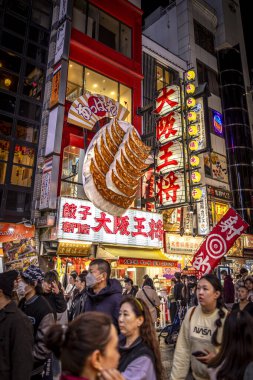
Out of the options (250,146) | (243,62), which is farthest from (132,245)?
(243,62)

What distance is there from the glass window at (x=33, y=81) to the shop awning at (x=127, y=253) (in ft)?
28.1

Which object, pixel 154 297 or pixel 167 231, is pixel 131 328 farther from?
pixel 167 231

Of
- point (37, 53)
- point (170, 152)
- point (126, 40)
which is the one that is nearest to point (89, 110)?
point (170, 152)

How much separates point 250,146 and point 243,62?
31.0 feet

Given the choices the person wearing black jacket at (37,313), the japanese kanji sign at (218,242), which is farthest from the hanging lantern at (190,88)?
the person wearing black jacket at (37,313)

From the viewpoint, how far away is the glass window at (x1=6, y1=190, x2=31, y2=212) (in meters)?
13.8

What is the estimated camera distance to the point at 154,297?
991 centimetres

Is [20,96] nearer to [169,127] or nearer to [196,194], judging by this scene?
[169,127]

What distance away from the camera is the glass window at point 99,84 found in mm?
16625

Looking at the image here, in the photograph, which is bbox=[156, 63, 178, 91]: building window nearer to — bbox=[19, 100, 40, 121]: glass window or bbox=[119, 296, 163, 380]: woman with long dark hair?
bbox=[19, 100, 40, 121]: glass window

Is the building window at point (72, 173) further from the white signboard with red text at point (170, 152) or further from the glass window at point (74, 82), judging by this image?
the white signboard with red text at point (170, 152)

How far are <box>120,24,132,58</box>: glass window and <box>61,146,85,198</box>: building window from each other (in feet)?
25.5

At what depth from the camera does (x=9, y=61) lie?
49.9ft

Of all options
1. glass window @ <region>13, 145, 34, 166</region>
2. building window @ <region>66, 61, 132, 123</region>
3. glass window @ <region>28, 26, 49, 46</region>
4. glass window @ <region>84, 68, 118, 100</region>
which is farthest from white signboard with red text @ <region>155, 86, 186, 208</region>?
glass window @ <region>28, 26, 49, 46</region>
